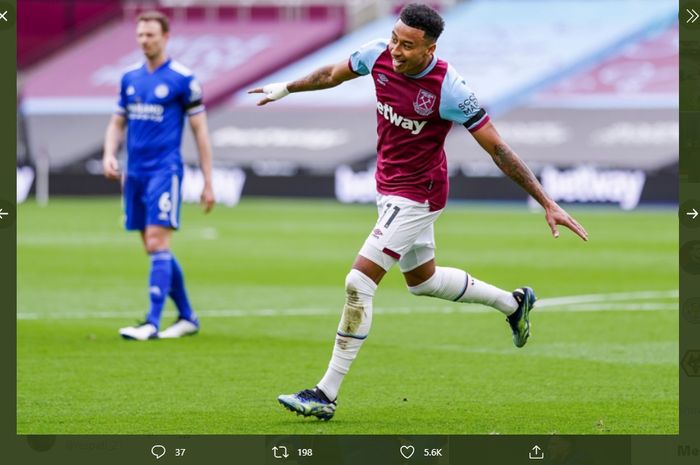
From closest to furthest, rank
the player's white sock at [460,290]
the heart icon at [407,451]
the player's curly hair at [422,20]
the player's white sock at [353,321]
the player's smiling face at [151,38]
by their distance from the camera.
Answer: the heart icon at [407,451] → the player's curly hair at [422,20] → the player's white sock at [353,321] → the player's white sock at [460,290] → the player's smiling face at [151,38]

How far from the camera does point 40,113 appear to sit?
4262cm

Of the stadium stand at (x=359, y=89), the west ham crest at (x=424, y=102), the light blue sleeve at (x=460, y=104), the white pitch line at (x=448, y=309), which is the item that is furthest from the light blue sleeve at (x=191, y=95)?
the stadium stand at (x=359, y=89)

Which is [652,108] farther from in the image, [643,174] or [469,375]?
[469,375]

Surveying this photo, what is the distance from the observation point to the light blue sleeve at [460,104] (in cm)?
770

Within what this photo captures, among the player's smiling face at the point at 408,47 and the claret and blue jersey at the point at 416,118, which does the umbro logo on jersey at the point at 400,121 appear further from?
the player's smiling face at the point at 408,47

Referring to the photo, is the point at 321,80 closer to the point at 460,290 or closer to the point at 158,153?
the point at 460,290

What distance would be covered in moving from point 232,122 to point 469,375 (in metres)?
31.5

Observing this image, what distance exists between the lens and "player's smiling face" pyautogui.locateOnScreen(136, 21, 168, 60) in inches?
437

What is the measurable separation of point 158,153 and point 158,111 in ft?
1.13

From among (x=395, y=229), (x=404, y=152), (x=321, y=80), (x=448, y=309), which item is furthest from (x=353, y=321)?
(x=448, y=309)

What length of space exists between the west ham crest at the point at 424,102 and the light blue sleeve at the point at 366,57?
38 cm

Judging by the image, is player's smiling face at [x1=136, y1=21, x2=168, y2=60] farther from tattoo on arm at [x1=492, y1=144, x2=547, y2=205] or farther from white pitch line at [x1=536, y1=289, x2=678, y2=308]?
white pitch line at [x1=536, y1=289, x2=678, y2=308]

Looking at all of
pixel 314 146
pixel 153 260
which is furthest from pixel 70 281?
pixel 314 146

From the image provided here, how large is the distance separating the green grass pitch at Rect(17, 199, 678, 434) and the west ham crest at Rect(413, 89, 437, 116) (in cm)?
169
